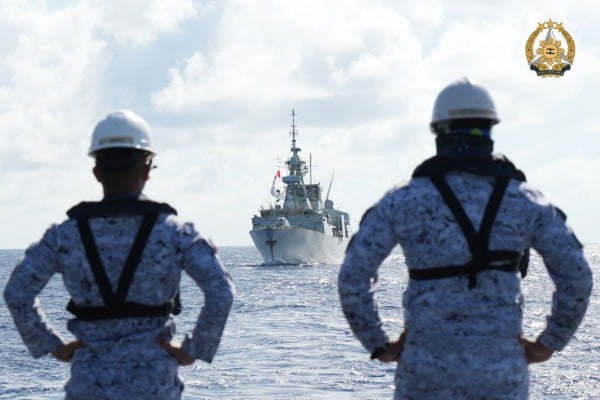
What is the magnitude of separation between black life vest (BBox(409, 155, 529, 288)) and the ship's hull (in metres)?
84.0

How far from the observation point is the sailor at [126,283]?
375 cm

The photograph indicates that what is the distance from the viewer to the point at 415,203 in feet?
11.7

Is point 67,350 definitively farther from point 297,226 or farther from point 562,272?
point 297,226

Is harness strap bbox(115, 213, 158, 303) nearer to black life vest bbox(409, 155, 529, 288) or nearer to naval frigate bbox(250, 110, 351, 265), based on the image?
black life vest bbox(409, 155, 529, 288)

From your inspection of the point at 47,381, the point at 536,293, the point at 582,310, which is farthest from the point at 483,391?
the point at 536,293

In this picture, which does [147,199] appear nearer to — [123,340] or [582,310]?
[123,340]

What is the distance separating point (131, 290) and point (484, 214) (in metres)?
1.45

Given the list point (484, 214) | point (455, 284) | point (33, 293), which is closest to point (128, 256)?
point (33, 293)

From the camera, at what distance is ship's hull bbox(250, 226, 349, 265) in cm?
8891

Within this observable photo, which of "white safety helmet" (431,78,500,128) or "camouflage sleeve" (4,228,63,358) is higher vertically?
"white safety helmet" (431,78,500,128)

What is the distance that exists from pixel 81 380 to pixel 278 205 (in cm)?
9219

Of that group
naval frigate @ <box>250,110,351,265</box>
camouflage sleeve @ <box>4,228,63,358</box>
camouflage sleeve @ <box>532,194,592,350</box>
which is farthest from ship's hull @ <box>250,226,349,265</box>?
camouflage sleeve @ <box>532,194,592,350</box>

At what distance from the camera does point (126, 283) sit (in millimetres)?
3750

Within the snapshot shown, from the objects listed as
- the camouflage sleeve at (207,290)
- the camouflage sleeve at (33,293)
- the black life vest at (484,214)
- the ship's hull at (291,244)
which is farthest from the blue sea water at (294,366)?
the ship's hull at (291,244)
